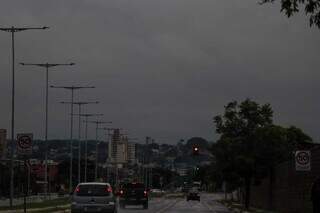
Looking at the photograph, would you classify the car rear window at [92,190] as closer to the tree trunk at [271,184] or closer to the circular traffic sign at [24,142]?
the circular traffic sign at [24,142]

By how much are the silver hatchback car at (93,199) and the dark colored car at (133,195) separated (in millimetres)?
28988

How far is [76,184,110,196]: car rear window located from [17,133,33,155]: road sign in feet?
13.8

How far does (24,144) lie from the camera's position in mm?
31562

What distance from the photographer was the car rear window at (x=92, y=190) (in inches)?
1373

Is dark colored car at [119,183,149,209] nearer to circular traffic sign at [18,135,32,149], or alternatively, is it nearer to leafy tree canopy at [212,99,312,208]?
leafy tree canopy at [212,99,312,208]

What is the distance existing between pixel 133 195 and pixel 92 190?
3021 cm

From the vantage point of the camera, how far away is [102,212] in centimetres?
3447

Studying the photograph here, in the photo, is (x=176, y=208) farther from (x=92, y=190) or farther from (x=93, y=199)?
(x=93, y=199)

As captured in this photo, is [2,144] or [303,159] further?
[2,144]

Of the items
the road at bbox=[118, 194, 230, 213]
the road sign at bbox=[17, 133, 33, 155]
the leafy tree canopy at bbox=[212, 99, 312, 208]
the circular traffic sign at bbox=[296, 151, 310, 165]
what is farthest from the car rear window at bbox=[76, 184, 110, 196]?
the leafy tree canopy at bbox=[212, 99, 312, 208]

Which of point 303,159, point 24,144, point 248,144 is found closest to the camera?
point 303,159

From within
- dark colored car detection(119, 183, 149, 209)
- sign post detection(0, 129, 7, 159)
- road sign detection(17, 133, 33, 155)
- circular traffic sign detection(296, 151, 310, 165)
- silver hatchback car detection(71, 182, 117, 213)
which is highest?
sign post detection(0, 129, 7, 159)

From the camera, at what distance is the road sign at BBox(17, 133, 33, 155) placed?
1240 inches

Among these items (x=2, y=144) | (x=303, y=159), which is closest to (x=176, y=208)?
(x=303, y=159)
